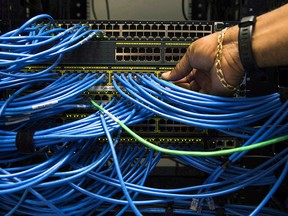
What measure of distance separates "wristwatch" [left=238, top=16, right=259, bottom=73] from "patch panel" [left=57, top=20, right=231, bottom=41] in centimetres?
21

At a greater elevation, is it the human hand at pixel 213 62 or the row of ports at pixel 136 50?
the row of ports at pixel 136 50

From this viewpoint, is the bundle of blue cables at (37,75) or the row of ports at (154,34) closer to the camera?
the bundle of blue cables at (37,75)

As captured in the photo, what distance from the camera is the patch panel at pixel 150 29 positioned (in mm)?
860

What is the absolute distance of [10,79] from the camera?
77cm

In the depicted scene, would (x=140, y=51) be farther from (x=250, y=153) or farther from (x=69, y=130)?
(x=250, y=153)

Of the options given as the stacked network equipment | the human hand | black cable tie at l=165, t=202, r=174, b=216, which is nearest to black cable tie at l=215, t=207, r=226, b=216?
the stacked network equipment

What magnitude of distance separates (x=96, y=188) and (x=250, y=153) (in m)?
0.48

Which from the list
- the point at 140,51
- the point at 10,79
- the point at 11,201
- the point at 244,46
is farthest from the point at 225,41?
the point at 11,201

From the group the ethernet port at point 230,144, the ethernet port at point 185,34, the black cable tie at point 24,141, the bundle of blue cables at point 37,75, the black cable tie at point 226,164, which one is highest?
the ethernet port at point 185,34

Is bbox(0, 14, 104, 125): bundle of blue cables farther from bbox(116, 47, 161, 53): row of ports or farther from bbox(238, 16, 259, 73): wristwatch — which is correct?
bbox(238, 16, 259, 73): wristwatch

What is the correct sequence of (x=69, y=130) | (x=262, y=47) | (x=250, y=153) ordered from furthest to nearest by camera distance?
(x=250, y=153) < (x=69, y=130) < (x=262, y=47)

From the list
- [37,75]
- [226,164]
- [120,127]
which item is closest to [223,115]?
[226,164]

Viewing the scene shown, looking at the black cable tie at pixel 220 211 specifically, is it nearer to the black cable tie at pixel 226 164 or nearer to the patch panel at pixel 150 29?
the black cable tie at pixel 226 164

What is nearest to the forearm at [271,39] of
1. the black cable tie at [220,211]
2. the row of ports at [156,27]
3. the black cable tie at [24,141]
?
the row of ports at [156,27]
